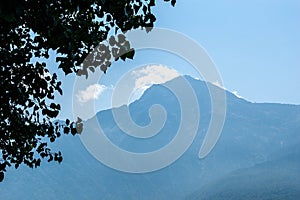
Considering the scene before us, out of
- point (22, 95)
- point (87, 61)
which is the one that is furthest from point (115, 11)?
point (22, 95)

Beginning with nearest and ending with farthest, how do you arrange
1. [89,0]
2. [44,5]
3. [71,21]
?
[44,5] → [89,0] → [71,21]

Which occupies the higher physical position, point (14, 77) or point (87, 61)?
point (87, 61)

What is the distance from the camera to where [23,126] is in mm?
9875

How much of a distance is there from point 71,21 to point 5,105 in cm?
248

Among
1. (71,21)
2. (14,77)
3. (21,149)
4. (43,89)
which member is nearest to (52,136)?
(21,149)

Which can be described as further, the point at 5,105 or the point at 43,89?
the point at 43,89

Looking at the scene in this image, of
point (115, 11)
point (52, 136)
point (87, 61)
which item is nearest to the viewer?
point (115, 11)

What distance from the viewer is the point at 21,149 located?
35.4 feet

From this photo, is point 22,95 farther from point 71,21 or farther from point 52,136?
point 52,136

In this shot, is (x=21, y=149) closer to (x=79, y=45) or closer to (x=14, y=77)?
(x=14, y=77)

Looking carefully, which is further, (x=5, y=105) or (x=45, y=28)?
(x=5, y=105)

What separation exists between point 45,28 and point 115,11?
1476 mm

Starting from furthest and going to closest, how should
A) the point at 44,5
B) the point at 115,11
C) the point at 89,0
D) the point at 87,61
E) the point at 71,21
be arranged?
the point at 87,61 < the point at 71,21 < the point at 115,11 < the point at 89,0 < the point at 44,5

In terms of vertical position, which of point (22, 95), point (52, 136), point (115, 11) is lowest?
point (22, 95)
